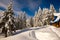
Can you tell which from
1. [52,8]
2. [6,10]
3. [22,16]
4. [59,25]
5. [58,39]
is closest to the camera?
[58,39]

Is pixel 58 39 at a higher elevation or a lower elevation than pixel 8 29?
lower

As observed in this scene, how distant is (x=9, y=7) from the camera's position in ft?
105

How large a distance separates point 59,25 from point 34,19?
228 ft

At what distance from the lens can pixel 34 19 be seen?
4567 inches

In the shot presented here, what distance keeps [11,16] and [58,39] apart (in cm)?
1306

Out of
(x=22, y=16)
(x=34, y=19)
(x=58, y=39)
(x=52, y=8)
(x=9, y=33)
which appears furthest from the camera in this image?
(x=34, y=19)

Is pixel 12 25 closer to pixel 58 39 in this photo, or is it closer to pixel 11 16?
pixel 11 16

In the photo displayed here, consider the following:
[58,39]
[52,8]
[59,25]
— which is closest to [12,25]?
[58,39]

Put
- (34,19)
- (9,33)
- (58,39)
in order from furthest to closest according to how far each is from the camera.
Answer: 1. (34,19)
2. (9,33)
3. (58,39)

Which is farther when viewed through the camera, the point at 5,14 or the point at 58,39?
the point at 5,14

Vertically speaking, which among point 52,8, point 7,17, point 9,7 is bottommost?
point 7,17

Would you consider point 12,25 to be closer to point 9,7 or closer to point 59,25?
point 9,7

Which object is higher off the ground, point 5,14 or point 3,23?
point 5,14

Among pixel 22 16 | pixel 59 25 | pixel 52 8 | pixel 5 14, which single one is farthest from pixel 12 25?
pixel 22 16
